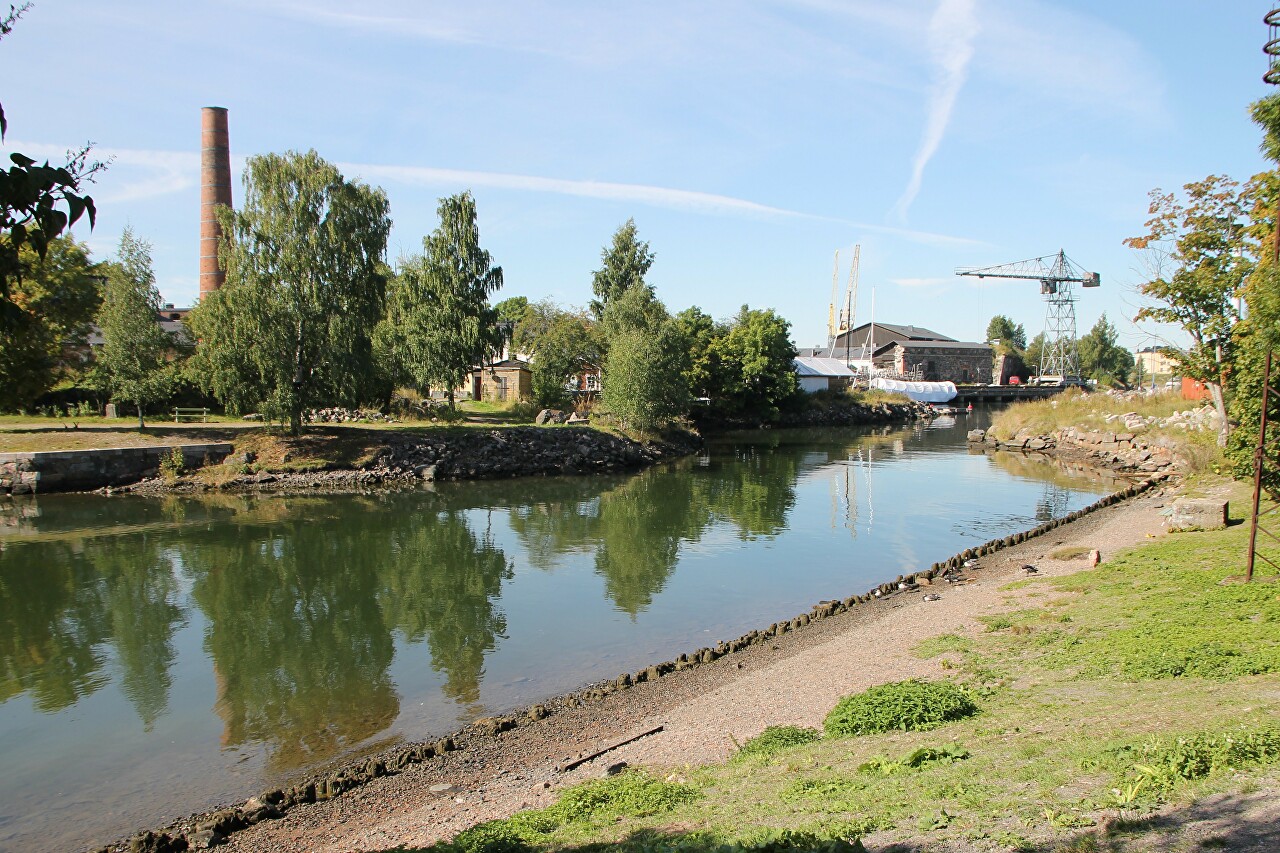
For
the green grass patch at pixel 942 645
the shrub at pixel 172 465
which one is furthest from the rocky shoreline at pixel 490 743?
the shrub at pixel 172 465

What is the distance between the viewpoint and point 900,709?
1051 cm

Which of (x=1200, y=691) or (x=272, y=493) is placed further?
(x=272, y=493)

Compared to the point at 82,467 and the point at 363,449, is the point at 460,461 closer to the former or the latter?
the point at 363,449

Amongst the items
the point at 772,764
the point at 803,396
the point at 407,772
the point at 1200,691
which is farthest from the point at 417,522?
the point at 803,396

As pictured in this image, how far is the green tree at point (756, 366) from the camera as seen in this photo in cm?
7738

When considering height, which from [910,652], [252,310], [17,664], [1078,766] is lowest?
[17,664]

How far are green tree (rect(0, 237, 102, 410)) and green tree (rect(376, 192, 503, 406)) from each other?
51.9ft

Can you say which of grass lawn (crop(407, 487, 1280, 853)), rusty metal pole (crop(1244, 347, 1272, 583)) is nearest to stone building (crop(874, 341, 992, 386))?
rusty metal pole (crop(1244, 347, 1272, 583))

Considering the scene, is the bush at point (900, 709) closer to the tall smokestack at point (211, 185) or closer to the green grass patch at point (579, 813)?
the green grass patch at point (579, 813)

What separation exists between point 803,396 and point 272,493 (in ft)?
199

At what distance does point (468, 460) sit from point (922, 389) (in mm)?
81586

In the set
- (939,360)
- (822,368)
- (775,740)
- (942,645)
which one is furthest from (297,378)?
(939,360)

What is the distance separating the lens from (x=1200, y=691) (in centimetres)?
912

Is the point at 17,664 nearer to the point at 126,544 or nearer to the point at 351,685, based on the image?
the point at 351,685
